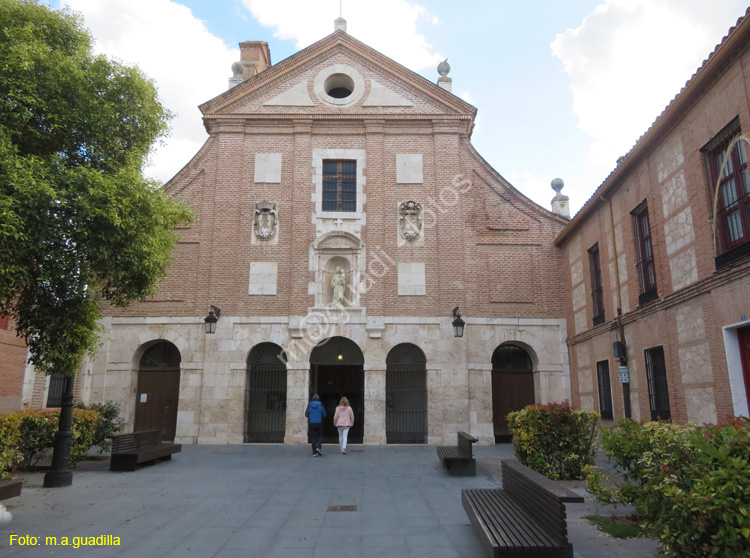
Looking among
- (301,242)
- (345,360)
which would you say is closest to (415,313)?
(345,360)

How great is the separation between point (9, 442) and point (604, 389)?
44.1 ft

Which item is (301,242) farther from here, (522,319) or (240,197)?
(522,319)

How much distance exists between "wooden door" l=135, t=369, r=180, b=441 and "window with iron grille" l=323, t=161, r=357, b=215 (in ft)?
24.2

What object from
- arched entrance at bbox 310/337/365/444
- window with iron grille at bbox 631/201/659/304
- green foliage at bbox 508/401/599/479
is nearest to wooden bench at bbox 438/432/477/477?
green foliage at bbox 508/401/599/479

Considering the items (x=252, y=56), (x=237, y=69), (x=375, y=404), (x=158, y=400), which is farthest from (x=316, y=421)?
(x=252, y=56)

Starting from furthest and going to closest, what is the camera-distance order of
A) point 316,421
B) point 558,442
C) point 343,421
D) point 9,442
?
point 343,421 → point 316,421 → point 558,442 → point 9,442

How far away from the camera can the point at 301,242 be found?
670 inches

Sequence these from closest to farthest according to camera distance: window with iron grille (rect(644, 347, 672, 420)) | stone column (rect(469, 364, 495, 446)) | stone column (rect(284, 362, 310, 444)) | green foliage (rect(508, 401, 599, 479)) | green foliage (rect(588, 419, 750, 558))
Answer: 1. green foliage (rect(588, 419, 750, 558))
2. green foliage (rect(508, 401, 599, 479))
3. window with iron grille (rect(644, 347, 672, 420))
4. stone column (rect(284, 362, 310, 444))
5. stone column (rect(469, 364, 495, 446))

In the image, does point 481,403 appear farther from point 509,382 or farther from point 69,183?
point 69,183

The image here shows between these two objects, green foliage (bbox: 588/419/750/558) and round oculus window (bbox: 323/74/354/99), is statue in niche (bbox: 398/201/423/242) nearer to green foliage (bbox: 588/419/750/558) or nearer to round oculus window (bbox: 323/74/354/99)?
round oculus window (bbox: 323/74/354/99)

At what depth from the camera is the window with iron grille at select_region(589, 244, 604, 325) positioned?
14586 mm

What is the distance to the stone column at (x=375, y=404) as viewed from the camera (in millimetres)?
15922

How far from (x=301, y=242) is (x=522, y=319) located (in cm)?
750

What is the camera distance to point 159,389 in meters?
16.7
